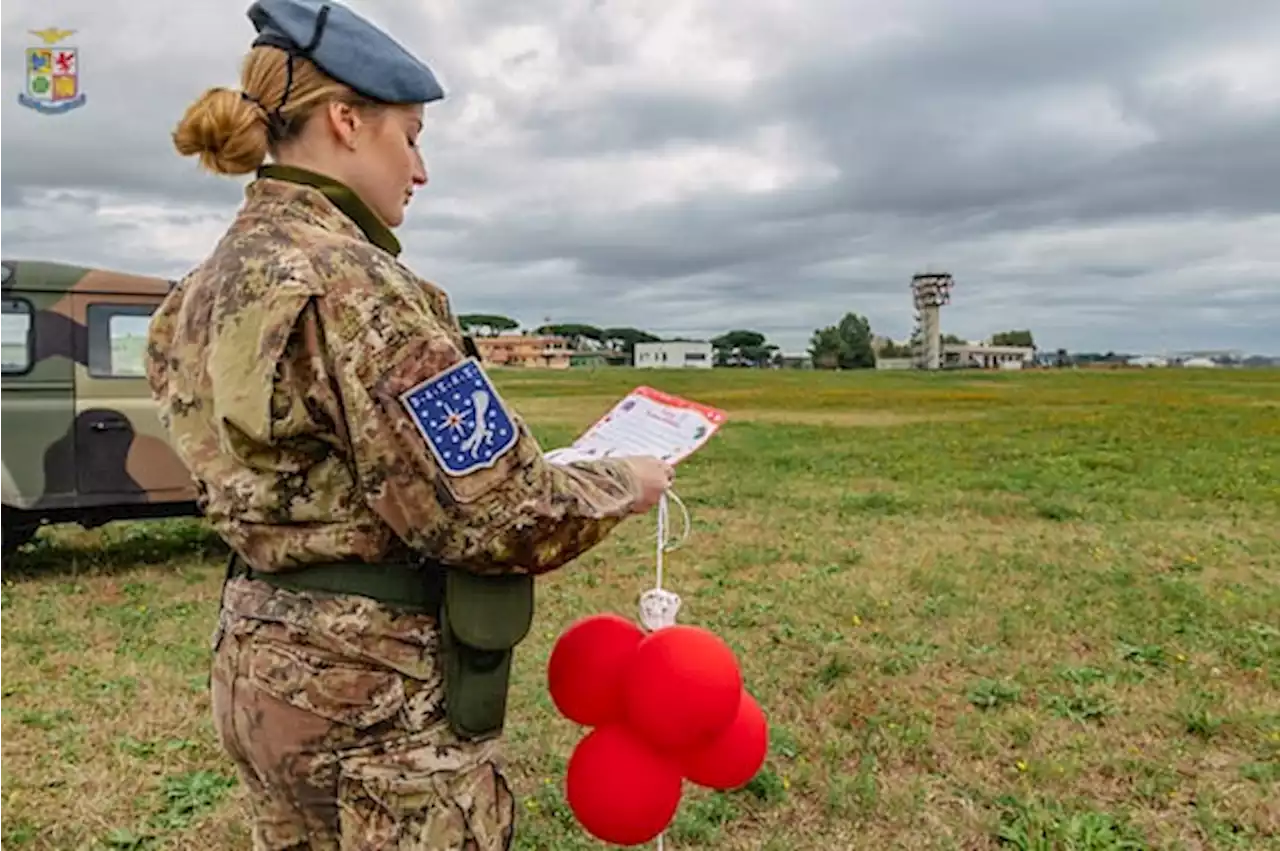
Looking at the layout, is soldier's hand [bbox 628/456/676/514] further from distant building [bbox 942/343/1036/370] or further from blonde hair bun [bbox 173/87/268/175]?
distant building [bbox 942/343/1036/370]

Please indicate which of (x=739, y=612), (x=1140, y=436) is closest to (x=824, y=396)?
(x=1140, y=436)

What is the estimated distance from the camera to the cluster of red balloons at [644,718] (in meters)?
1.69

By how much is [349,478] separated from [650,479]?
0.40m

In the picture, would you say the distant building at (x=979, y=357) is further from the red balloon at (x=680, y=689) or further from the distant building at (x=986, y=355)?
the red balloon at (x=680, y=689)

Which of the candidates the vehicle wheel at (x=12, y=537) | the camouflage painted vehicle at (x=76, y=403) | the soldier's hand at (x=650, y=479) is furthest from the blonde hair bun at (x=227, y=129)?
the vehicle wheel at (x=12, y=537)

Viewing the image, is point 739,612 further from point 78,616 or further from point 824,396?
point 824,396

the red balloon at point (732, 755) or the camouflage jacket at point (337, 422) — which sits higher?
the camouflage jacket at point (337, 422)

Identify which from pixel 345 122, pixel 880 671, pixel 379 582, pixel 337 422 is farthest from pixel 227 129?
pixel 880 671

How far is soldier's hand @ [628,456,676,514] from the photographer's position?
1488 millimetres

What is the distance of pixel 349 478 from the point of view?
1363 mm

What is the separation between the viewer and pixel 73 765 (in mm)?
3900

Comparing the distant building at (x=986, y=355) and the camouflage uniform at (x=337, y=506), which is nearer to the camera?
the camouflage uniform at (x=337, y=506)

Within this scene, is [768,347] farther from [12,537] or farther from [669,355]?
[12,537]

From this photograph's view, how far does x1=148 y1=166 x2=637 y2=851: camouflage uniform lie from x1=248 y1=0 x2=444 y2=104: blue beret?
0.14 meters
